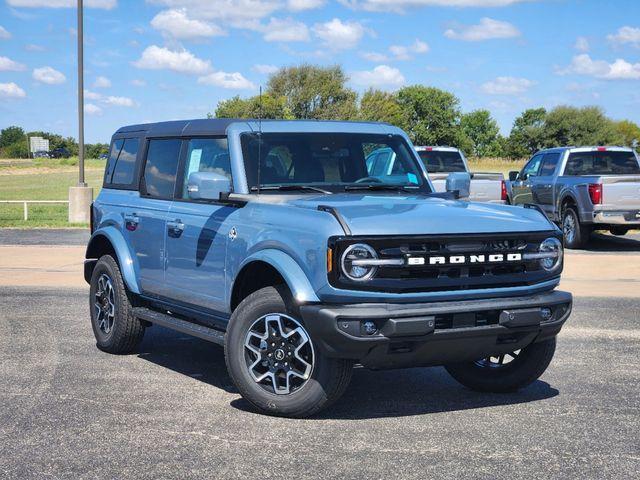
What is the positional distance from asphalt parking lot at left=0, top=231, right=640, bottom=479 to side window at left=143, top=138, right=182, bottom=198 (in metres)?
1.40

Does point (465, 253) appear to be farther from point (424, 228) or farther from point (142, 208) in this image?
point (142, 208)

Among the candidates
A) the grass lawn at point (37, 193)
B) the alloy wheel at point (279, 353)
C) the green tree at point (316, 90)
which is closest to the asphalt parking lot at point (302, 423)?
the alloy wheel at point (279, 353)

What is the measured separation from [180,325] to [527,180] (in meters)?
15.5

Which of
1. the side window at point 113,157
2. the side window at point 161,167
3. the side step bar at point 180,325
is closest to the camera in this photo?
the side step bar at point 180,325

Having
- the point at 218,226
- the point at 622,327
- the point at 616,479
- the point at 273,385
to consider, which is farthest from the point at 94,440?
the point at 622,327

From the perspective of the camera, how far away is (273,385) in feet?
20.8

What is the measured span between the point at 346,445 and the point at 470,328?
1016mm

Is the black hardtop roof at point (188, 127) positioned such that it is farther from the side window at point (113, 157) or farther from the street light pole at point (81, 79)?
the street light pole at point (81, 79)

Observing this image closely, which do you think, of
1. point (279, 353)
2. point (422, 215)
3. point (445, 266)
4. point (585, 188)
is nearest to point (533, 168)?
point (585, 188)

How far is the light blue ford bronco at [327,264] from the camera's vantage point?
591 cm

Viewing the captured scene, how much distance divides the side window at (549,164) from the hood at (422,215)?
46.7 ft

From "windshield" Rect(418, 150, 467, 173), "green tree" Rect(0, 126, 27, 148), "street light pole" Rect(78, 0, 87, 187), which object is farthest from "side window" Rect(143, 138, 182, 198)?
"green tree" Rect(0, 126, 27, 148)

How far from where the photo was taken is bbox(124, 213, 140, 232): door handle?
27.2ft

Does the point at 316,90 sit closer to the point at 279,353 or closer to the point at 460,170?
the point at 460,170
